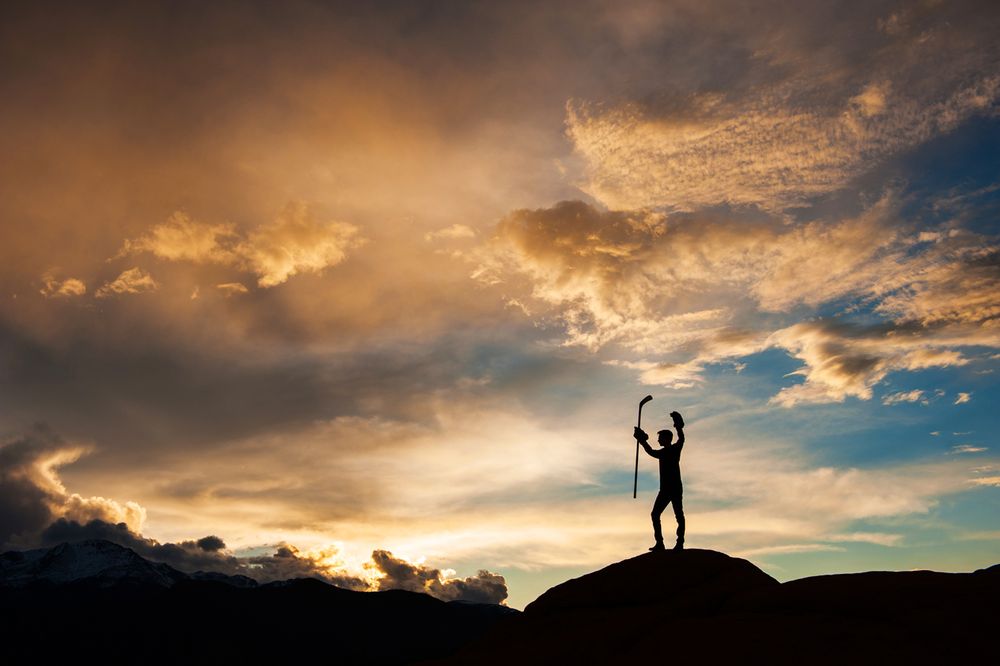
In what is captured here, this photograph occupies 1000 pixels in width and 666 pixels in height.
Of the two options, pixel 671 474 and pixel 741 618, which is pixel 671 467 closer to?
pixel 671 474

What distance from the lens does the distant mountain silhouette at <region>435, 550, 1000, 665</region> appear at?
12.3 metres

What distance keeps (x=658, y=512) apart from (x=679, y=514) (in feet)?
2.07

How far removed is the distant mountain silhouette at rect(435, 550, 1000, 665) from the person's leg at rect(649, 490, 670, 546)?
148cm

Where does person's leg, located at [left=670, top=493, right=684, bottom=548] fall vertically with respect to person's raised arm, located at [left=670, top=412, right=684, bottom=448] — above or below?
below

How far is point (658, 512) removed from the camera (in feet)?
71.2

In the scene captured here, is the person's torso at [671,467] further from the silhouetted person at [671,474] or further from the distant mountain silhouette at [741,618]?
the distant mountain silhouette at [741,618]

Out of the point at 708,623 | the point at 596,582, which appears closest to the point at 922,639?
the point at 708,623

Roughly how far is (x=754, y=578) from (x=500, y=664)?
691 cm

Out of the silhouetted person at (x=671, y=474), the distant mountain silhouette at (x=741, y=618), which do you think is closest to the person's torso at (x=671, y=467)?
the silhouetted person at (x=671, y=474)

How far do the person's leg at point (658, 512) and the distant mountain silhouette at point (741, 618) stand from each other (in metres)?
1.48

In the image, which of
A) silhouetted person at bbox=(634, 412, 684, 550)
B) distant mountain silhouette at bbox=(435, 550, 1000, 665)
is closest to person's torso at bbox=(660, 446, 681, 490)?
silhouetted person at bbox=(634, 412, 684, 550)

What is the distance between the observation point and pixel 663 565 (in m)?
19.4

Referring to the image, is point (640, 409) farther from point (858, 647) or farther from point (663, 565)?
point (858, 647)

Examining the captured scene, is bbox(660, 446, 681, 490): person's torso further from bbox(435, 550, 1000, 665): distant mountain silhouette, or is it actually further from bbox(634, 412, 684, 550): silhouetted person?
bbox(435, 550, 1000, 665): distant mountain silhouette
